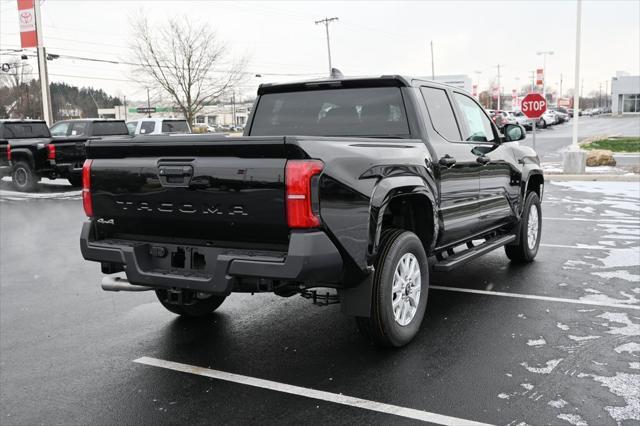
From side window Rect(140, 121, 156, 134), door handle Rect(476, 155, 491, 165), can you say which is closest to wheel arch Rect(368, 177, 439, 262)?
door handle Rect(476, 155, 491, 165)

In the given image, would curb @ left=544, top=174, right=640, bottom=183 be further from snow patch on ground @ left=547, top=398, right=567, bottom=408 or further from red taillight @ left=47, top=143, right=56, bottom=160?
snow patch on ground @ left=547, top=398, right=567, bottom=408

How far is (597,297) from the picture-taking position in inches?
227

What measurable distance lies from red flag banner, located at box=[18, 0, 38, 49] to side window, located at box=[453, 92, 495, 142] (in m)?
27.1

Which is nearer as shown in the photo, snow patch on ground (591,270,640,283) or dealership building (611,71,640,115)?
snow patch on ground (591,270,640,283)

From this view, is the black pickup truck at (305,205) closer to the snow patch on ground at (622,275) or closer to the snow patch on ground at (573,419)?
the snow patch on ground at (573,419)

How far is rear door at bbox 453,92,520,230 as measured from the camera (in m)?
5.86

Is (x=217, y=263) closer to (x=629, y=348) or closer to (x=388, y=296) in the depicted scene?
(x=388, y=296)

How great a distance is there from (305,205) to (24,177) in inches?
604

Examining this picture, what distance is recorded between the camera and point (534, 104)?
675 inches

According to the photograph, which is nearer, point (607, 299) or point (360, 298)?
point (360, 298)

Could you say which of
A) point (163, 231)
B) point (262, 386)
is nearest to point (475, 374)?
point (262, 386)

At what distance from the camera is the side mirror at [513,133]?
6.49m

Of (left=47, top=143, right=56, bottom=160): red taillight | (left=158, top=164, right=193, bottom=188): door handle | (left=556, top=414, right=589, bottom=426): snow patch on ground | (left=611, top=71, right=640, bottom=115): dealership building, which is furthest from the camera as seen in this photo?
(left=611, top=71, right=640, bottom=115): dealership building

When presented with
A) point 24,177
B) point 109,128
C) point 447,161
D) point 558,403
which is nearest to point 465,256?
point 447,161
